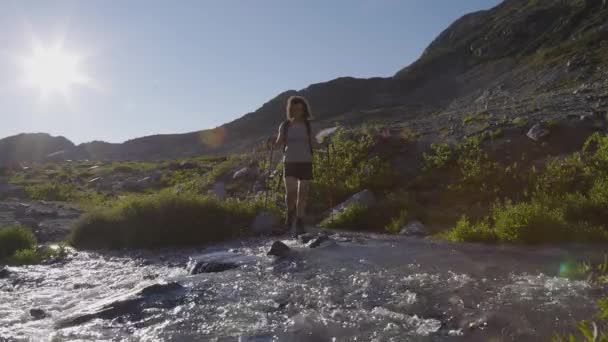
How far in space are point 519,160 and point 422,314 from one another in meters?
9.25

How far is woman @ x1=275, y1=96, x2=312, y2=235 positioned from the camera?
10078 millimetres

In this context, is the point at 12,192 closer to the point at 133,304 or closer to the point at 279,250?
the point at 279,250

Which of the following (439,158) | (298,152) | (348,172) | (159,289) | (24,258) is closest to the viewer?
(159,289)

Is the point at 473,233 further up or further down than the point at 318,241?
further down

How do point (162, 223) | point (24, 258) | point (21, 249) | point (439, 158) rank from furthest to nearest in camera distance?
1. point (439, 158)
2. point (162, 223)
3. point (21, 249)
4. point (24, 258)

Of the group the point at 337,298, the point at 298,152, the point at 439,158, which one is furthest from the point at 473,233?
the point at 439,158

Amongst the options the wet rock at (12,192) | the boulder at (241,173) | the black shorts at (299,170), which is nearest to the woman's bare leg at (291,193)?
the black shorts at (299,170)

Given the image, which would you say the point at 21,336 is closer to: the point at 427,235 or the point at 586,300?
the point at 586,300

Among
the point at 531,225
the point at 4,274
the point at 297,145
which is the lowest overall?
the point at 531,225

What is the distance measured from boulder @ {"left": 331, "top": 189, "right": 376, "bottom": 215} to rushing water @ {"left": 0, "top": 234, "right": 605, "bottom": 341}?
3462 mm

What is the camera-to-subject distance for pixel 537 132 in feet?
45.7

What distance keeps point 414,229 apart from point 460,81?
11988cm

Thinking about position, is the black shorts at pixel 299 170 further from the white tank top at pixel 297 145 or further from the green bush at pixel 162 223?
the green bush at pixel 162 223

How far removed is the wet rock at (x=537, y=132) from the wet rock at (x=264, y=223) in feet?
25.8
